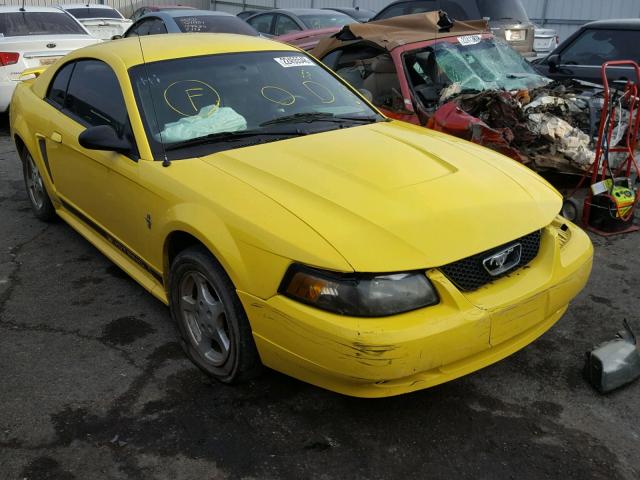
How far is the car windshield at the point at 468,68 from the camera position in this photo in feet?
19.5

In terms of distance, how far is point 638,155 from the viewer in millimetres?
5395

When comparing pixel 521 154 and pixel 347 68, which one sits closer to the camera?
pixel 521 154

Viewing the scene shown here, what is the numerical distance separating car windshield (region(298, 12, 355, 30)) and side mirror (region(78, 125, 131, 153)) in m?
8.64

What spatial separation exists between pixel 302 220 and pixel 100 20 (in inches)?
499

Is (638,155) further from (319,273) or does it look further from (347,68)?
(319,273)

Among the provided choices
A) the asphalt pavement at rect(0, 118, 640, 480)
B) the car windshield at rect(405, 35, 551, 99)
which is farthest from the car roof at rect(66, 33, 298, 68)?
the car windshield at rect(405, 35, 551, 99)

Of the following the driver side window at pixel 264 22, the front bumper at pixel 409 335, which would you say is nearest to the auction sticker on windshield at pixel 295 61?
the front bumper at pixel 409 335

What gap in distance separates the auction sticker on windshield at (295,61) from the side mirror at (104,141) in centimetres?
118

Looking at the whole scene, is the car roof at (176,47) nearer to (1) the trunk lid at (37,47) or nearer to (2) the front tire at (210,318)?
(2) the front tire at (210,318)

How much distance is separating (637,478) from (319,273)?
1471mm

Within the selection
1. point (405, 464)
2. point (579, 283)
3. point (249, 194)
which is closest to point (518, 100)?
point (579, 283)

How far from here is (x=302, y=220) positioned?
2.66 metres

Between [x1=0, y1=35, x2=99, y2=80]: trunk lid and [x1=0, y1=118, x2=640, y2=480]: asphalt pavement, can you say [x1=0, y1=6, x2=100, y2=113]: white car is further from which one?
[x1=0, y1=118, x2=640, y2=480]: asphalt pavement

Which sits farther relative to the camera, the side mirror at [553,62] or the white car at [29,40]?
the white car at [29,40]
